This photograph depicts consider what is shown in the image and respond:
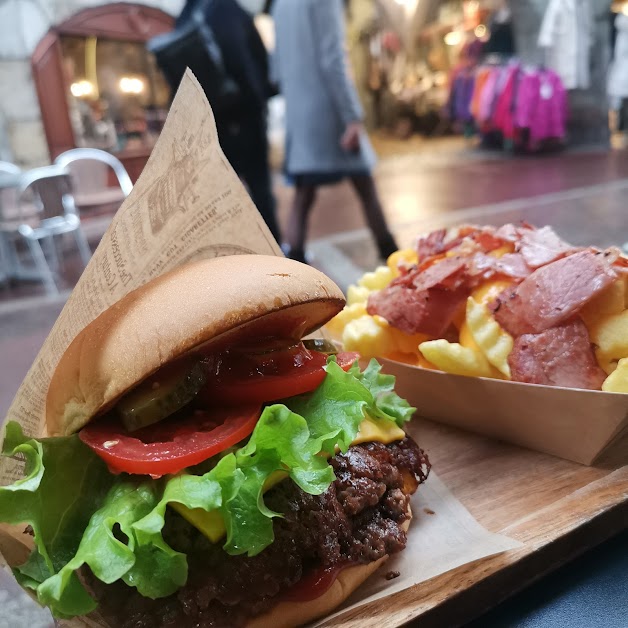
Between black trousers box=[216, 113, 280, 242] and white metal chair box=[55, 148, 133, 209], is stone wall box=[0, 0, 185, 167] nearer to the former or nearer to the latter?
white metal chair box=[55, 148, 133, 209]

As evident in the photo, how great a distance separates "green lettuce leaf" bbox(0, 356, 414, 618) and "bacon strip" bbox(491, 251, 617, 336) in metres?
0.47

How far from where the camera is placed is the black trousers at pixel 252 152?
409 cm

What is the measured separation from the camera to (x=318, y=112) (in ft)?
14.2

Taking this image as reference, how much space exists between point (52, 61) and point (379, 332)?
9.14 metres

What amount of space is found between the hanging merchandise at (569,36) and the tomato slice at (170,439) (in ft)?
34.4

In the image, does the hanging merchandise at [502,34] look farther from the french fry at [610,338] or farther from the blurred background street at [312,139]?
the french fry at [610,338]

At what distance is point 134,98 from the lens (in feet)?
33.9

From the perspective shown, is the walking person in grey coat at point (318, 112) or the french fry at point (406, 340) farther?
the walking person in grey coat at point (318, 112)

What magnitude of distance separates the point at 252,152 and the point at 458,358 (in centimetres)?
318

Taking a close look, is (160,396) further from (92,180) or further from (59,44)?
(59,44)

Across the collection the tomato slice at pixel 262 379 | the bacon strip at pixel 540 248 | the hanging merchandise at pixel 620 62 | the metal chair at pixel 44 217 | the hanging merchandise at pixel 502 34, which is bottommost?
the metal chair at pixel 44 217

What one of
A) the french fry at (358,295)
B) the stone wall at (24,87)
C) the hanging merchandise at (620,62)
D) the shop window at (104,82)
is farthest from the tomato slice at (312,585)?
the hanging merchandise at (620,62)

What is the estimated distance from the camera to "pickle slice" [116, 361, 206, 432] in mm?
1098

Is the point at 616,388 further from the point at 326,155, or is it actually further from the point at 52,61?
the point at 52,61
